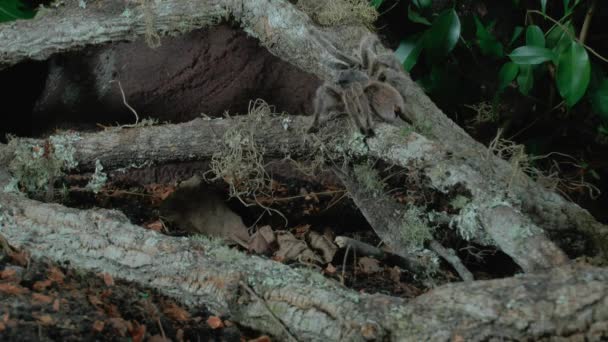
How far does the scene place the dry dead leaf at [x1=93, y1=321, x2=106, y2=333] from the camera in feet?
4.05

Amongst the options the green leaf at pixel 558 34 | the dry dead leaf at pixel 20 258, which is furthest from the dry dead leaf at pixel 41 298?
the green leaf at pixel 558 34

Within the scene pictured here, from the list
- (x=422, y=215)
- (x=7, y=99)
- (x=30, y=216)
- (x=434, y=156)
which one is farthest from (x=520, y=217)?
(x=7, y=99)

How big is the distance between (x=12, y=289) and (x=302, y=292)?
0.60 metres

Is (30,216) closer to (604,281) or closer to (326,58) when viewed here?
(326,58)

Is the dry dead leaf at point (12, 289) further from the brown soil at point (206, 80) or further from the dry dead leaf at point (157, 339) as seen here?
the brown soil at point (206, 80)

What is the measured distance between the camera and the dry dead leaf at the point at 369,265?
1.75 metres

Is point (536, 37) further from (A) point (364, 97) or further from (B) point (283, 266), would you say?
(B) point (283, 266)

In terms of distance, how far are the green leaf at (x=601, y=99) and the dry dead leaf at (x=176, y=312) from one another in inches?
59.9

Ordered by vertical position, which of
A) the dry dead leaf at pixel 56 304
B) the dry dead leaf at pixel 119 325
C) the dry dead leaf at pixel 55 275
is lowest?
the dry dead leaf at pixel 55 275

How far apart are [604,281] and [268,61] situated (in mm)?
1658

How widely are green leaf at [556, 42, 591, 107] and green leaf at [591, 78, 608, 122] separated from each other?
0.19 m

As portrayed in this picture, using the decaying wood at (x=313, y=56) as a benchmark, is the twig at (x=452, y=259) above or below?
below

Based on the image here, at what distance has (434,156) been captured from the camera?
167 centimetres

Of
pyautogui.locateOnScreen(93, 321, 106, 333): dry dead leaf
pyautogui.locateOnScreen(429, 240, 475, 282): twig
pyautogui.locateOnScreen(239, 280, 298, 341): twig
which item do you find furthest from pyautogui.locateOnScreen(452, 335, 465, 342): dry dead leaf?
pyautogui.locateOnScreen(93, 321, 106, 333): dry dead leaf
